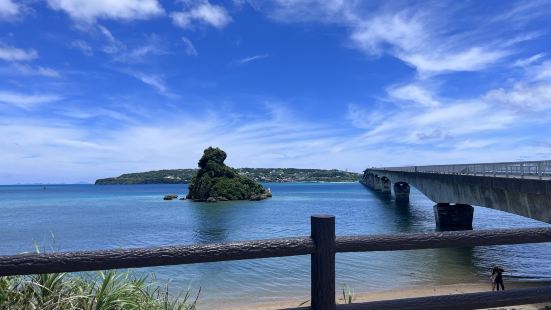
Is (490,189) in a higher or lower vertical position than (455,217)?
higher

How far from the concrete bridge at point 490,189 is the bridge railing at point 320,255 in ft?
63.3

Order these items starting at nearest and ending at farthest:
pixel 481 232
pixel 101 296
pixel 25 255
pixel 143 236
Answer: pixel 25 255 < pixel 481 232 < pixel 101 296 < pixel 143 236

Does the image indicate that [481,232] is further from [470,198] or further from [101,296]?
[470,198]

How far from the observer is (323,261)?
3.24 m

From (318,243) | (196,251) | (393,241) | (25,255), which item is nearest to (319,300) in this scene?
(318,243)

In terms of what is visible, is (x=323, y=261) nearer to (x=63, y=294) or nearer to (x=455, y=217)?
(x=63, y=294)

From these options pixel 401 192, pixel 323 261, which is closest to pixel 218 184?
pixel 401 192

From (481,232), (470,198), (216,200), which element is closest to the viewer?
(481,232)

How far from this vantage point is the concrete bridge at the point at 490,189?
21.6m

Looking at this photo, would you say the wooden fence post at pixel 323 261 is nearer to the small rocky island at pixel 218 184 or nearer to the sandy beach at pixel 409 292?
the sandy beach at pixel 409 292

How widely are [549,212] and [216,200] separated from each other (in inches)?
3188

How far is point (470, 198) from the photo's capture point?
33.8 m

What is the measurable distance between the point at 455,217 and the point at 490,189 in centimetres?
1452

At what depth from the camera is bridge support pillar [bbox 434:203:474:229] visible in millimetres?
42625
